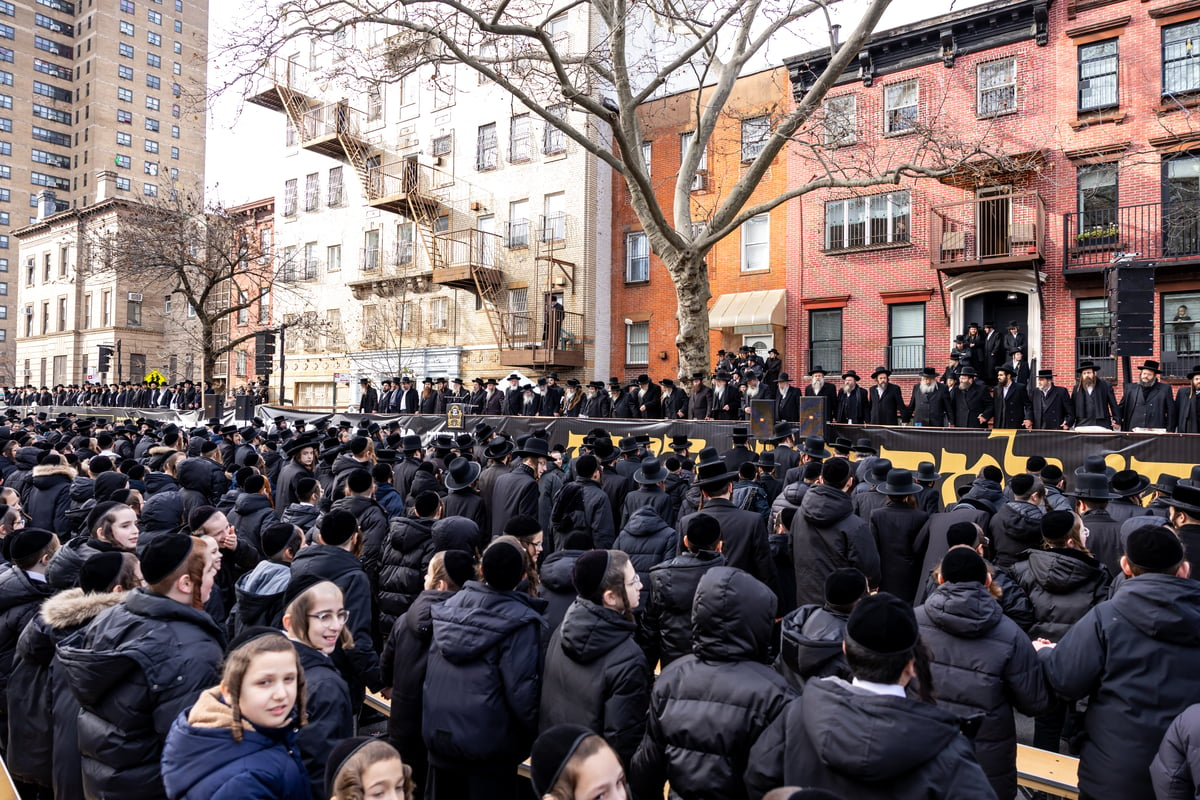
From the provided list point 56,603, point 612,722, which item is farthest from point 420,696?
point 56,603

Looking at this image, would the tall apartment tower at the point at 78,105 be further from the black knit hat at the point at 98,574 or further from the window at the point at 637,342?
the black knit hat at the point at 98,574

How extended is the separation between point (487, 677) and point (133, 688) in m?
1.59

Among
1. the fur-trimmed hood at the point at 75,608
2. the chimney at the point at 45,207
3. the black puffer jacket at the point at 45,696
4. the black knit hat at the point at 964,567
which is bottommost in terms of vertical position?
the black puffer jacket at the point at 45,696

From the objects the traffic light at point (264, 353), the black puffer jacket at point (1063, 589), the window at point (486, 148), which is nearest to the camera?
the black puffer jacket at point (1063, 589)

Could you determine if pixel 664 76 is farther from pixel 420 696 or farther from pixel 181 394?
pixel 181 394

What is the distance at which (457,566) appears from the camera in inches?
173

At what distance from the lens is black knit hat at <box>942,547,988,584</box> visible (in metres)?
3.87

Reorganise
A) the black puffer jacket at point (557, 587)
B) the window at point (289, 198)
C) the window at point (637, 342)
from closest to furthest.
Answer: the black puffer jacket at point (557, 587), the window at point (637, 342), the window at point (289, 198)

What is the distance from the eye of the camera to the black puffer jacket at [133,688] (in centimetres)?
335

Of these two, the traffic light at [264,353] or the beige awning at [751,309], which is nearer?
the traffic light at [264,353]

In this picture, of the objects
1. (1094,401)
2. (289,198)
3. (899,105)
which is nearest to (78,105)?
(289,198)

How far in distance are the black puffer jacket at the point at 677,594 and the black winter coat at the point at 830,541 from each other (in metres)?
2.20

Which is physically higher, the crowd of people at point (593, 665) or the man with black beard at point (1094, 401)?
the man with black beard at point (1094, 401)

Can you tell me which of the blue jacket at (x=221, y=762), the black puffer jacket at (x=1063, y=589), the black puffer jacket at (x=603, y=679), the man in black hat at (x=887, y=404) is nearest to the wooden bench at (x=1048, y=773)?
the black puffer jacket at (x=1063, y=589)
